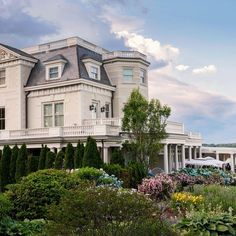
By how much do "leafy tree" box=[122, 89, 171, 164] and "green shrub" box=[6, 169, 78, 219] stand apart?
431 inches

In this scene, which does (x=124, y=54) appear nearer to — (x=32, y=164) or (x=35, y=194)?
(x=32, y=164)

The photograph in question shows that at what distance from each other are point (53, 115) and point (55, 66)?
3.74 m

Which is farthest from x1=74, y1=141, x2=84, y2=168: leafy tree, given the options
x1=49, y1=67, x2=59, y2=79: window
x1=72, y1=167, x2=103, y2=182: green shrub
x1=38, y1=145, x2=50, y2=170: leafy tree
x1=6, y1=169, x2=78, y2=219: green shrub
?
x1=6, y1=169, x2=78, y2=219: green shrub

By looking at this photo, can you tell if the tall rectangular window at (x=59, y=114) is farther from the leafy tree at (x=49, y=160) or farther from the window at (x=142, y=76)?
the window at (x=142, y=76)

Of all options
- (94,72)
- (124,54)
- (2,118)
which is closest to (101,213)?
(94,72)

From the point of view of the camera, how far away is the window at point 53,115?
3362 centimetres

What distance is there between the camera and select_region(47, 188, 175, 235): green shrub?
7.36 meters

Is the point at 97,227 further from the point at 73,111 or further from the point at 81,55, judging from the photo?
the point at 81,55

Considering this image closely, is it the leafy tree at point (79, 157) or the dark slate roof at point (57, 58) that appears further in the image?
the dark slate roof at point (57, 58)

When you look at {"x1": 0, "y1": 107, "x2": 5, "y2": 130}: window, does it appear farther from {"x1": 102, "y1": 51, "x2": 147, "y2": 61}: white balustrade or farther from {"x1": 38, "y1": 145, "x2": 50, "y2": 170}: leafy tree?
{"x1": 38, "y1": 145, "x2": 50, "y2": 170}: leafy tree

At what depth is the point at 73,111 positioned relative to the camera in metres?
32.6

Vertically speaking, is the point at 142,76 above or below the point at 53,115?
above

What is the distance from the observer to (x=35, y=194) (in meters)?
13.5

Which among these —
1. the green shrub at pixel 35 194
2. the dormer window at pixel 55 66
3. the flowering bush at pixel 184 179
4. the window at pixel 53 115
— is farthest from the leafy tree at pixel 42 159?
the green shrub at pixel 35 194
